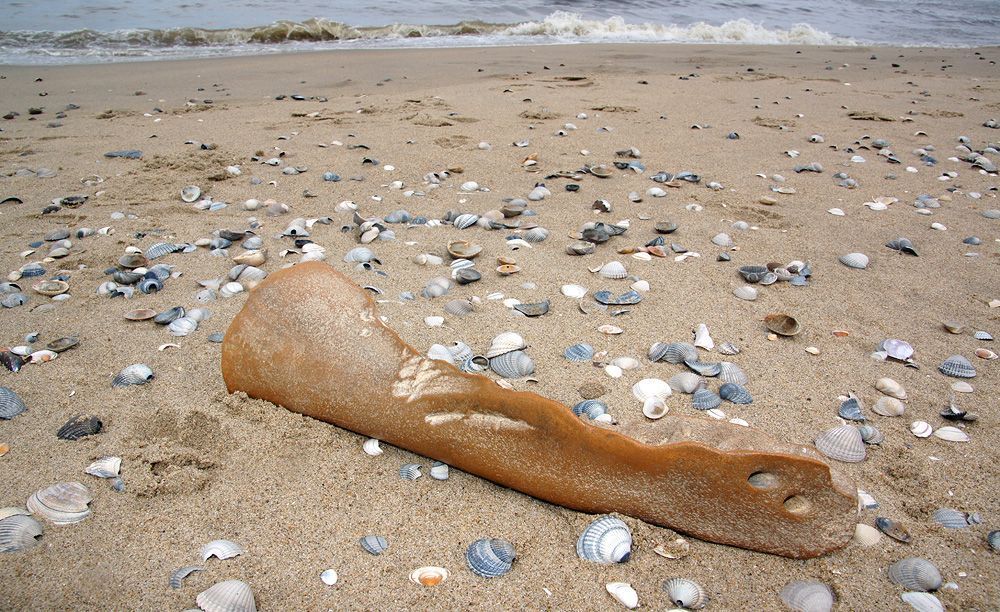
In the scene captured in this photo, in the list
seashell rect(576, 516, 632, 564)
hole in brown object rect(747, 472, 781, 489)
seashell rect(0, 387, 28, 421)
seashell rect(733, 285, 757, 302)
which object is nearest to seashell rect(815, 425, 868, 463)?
hole in brown object rect(747, 472, 781, 489)

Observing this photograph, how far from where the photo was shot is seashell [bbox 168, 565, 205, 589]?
166 centimetres

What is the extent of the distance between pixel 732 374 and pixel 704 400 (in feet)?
0.83

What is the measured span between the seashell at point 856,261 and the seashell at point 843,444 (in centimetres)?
161

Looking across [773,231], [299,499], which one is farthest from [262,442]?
[773,231]

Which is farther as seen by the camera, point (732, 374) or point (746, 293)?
point (746, 293)

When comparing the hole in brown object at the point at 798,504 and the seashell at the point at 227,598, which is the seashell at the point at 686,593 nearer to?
the hole in brown object at the point at 798,504

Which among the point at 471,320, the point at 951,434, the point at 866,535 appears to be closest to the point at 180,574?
the point at 471,320

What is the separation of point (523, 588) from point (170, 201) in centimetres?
389

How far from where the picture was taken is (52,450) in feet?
6.90

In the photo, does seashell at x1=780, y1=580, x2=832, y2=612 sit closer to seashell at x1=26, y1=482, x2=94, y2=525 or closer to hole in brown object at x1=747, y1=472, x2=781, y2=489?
hole in brown object at x1=747, y1=472, x2=781, y2=489

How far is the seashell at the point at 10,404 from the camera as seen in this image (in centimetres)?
226

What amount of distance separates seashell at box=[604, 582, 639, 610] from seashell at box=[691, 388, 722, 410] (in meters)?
0.89

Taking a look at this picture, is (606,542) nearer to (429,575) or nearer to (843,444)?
(429,575)

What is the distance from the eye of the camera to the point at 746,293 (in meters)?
3.22
